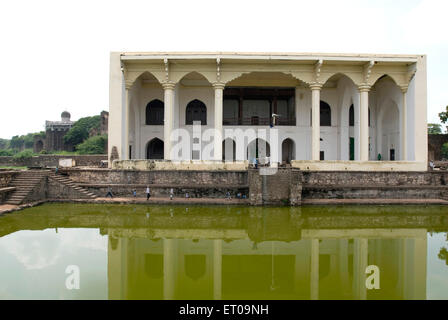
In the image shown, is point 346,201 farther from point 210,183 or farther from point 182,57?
point 182,57

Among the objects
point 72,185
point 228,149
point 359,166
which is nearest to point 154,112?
point 228,149

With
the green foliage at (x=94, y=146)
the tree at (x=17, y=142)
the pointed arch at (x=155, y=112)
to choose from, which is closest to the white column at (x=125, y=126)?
the pointed arch at (x=155, y=112)

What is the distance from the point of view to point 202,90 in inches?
708

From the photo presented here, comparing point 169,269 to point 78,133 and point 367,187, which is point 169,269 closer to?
point 367,187

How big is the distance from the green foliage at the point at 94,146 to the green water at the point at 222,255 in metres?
22.2

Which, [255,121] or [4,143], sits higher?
[4,143]

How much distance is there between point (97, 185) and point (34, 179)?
244 centimetres

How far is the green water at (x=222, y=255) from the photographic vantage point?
428 cm

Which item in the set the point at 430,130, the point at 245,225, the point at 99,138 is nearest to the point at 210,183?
the point at 245,225

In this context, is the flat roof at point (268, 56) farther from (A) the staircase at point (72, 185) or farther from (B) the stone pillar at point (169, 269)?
(B) the stone pillar at point (169, 269)

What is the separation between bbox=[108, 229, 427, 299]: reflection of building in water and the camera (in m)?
4.23

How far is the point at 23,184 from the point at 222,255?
32.6 ft

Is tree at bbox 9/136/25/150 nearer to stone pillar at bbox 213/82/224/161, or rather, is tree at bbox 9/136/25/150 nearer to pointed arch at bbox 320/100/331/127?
stone pillar at bbox 213/82/224/161

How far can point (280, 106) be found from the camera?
763 inches
